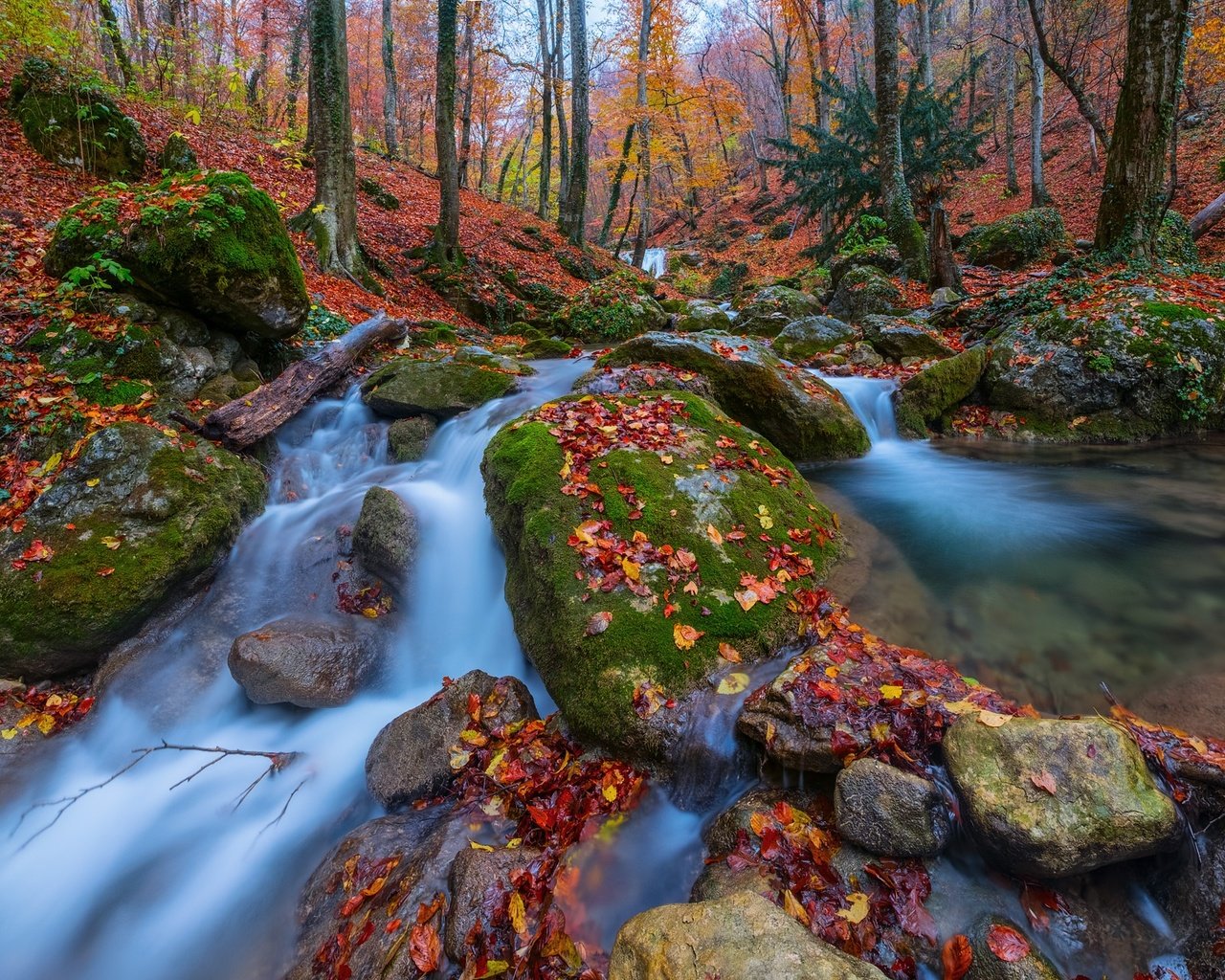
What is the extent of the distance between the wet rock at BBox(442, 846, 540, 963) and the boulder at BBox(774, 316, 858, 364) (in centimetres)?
893

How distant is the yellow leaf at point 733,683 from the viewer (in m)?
3.10

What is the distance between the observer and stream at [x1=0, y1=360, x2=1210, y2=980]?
284 centimetres

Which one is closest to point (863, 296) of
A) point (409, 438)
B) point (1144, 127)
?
point (1144, 127)

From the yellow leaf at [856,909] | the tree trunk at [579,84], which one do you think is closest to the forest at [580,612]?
the yellow leaf at [856,909]

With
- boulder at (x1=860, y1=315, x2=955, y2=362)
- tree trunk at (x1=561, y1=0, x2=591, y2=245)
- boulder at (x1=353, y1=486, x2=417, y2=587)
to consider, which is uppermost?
tree trunk at (x1=561, y1=0, x2=591, y2=245)

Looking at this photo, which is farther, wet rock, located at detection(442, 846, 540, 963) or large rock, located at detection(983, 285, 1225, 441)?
large rock, located at detection(983, 285, 1225, 441)

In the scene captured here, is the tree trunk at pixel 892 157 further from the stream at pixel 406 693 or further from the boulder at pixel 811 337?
the stream at pixel 406 693

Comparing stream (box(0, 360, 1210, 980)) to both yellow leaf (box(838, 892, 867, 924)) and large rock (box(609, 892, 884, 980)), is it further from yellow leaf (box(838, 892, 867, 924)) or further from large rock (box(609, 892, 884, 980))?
large rock (box(609, 892, 884, 980))

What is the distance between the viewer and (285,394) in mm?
6316

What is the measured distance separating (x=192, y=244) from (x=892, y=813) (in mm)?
7361

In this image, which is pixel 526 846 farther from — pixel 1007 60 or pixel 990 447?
pixel 1007 60

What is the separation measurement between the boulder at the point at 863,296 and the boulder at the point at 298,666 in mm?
10830

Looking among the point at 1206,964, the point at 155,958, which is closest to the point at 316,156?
the point at 155,958

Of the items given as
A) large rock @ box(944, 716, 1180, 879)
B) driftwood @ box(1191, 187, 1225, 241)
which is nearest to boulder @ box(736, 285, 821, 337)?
driftwood @ box(1191, 187, 1225, 241)
